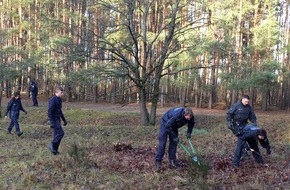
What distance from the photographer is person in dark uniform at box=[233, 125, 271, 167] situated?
7.89 m

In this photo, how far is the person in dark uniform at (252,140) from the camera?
311 inches

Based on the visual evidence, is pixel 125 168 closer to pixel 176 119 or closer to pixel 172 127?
pixel 172 127

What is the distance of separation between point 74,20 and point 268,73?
16699mm

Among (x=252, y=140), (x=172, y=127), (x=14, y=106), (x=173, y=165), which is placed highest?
(x=14, y=106)

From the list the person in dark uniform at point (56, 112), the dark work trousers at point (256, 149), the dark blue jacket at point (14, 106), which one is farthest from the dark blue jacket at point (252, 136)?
the dark blue jacket at point (14, 106)

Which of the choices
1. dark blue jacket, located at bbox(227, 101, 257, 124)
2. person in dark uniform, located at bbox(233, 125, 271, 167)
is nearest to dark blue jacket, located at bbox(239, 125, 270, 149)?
person in dark uniform, located at bbox(233, 125, 271, 167)

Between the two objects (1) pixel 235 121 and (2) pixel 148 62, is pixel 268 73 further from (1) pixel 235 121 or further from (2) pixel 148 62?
(1) pixel 235 121

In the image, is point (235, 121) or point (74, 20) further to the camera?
point (74, 20)

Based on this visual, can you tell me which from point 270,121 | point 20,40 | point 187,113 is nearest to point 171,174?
A: point 187,113

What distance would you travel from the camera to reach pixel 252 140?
8.46 metres

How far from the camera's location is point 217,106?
2923 cm

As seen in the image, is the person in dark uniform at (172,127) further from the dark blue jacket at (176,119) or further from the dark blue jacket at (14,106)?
the dark blue jacket at (14,106)

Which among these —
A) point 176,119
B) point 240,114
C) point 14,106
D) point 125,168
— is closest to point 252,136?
point 240,114

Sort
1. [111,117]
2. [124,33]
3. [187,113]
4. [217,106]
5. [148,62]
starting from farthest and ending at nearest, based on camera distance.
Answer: [217,106] → [111,117] → [124,33] → [148,62] → [187,113]
